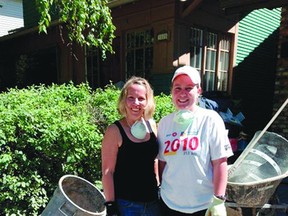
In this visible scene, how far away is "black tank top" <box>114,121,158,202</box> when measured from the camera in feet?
6.67

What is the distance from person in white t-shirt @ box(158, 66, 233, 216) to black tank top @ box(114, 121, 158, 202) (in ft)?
0.35

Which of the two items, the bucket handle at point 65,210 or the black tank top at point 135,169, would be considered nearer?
the black tank top at point 135,169

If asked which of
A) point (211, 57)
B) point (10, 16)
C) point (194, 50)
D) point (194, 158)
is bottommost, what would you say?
point (194, 158)

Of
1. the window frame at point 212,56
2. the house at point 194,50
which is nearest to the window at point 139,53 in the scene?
the house at point 194,50

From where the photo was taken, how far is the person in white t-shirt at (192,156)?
1911 mm

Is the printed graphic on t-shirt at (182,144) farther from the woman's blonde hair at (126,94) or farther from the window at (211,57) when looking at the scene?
the window at (211,57)

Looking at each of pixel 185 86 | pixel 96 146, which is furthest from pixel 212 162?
pixel 96 146

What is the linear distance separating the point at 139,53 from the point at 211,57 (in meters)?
1.94

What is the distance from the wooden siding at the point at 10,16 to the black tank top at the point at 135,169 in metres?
22.7

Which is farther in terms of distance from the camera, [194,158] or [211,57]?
[211,57]

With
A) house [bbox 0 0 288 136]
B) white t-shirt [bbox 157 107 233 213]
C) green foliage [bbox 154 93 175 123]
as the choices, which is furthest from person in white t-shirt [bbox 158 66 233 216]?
house [bbox 0 0 288 136]

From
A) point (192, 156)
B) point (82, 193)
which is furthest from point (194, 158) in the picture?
point (82, 193)

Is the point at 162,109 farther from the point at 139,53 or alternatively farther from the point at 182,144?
the point at 139,53

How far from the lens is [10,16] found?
2261cm
